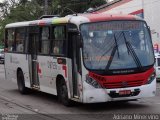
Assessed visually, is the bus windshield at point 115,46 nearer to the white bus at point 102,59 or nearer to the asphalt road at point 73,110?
the white bus at point 102,59

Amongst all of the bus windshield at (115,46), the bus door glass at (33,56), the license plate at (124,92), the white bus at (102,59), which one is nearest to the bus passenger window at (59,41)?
the white bus at (102,59)

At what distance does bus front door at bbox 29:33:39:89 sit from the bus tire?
7.40ft

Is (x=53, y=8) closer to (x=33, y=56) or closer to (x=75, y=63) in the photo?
(x=33, y=56)

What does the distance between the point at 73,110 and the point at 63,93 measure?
1.01 m

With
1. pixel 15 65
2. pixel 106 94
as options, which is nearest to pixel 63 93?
pixel 106 94

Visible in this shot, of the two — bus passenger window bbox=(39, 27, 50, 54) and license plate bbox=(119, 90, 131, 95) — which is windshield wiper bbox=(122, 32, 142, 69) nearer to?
license plate bbox=(119, 90, 131, 95)

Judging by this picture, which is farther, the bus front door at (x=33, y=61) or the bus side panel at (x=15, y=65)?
the bus side panel at (x=15, y=65)

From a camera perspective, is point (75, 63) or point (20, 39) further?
point (20, 39)

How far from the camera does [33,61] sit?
17.0 m

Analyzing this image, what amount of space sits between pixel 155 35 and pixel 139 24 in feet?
73.4

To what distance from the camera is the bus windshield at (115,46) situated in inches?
510

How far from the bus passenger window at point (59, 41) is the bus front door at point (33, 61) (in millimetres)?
1883

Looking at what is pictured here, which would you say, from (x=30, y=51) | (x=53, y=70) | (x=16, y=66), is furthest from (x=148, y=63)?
(x=16, y=66)

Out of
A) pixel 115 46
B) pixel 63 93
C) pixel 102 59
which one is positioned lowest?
pixel 63 93
